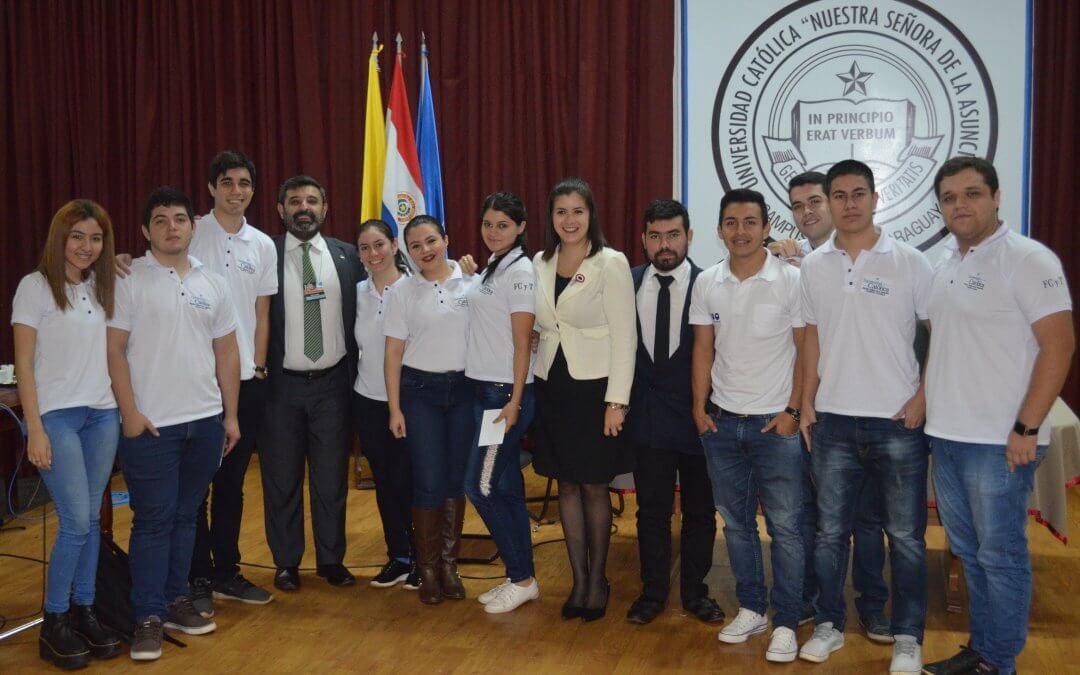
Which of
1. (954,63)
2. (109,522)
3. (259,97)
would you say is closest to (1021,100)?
(954,63)

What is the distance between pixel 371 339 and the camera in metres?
3.72

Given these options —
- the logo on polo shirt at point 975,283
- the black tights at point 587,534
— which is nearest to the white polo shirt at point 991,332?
the logo on polo shirt at point 975,283

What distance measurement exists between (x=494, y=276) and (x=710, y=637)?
1.46 metres

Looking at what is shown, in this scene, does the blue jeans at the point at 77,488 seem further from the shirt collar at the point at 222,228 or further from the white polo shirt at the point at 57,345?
the shirt collar at the point at 222,228

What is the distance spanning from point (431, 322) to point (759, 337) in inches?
46.6

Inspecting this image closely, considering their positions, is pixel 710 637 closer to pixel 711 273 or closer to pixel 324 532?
pixel 711 273

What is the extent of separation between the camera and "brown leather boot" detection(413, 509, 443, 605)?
12.0 feet

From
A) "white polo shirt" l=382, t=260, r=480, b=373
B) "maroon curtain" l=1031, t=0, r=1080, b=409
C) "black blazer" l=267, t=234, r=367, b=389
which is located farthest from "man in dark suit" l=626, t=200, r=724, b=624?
"maroon curtain" l=1031, t=0, r=1080, b=409

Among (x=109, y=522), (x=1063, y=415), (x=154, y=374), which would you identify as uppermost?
(x=154, y=374)

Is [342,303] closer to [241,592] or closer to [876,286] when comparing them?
[241,592]

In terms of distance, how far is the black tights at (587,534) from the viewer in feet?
11.1

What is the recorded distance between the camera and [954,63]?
17.8ft

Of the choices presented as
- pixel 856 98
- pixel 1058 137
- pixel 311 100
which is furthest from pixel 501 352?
pixel 1058 137

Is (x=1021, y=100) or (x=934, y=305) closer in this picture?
(x=934, y=305)
